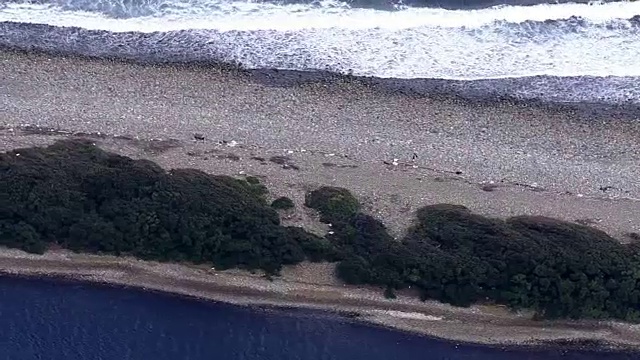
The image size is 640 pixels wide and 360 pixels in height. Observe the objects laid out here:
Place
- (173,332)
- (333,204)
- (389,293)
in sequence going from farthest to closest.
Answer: (333,204) < (389,293) < (173,332)

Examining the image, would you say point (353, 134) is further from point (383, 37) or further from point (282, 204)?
point (383, 37)

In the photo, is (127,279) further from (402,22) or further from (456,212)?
(402,22)

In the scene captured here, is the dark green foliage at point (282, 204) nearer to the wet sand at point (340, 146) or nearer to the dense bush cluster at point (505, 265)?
the wet sand at point (340, 146)

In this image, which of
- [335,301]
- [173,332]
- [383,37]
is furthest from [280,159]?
[383,37]

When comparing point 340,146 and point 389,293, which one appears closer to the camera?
point 389,293

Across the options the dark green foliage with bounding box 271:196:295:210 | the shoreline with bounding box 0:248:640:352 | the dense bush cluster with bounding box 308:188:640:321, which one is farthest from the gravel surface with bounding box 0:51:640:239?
the shoreline with bounding box 0:248:640:352

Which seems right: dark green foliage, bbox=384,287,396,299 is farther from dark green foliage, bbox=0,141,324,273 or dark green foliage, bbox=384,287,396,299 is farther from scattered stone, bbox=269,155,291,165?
scattered stone, bbox=269,155,291,165
